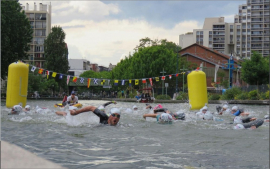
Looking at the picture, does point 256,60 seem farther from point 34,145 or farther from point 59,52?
point 34,145

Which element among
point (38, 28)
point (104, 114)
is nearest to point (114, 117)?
point (104, 114)

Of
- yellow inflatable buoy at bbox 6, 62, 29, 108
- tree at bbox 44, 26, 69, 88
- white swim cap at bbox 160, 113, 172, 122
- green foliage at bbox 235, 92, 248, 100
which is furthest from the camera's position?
tree at bbox 44, 26, 69, 88

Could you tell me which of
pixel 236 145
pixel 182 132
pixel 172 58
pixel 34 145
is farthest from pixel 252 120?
pixel 172 58

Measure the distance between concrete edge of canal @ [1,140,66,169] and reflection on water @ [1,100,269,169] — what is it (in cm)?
421

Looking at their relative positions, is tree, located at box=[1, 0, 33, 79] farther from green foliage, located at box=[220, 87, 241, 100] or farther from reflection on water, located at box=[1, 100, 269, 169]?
reflection on water, located at box=[1, 100, 269, 169]

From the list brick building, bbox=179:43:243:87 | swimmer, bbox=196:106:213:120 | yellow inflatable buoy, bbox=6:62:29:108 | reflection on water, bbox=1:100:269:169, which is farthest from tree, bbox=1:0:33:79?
brick building, bbox=179:43:243:87

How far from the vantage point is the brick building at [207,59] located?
8181 cm

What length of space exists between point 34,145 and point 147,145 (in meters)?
2.76

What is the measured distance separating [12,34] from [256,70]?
32788mm

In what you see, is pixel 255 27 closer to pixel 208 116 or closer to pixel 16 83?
pixel 16 83

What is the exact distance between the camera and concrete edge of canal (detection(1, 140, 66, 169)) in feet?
8.62

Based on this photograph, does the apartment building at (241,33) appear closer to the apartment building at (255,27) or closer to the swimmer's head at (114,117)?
the apartment building at (255,27)

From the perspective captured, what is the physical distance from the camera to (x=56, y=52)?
83.7m

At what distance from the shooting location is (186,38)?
436 feet
